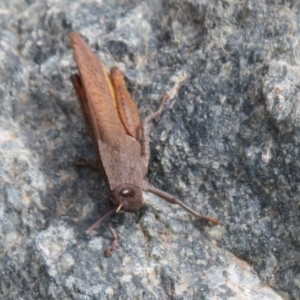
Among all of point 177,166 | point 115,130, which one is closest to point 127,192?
point 177,166

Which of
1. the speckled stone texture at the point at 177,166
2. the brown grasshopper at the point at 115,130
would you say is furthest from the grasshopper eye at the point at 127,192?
the speckled stone texture at the point at 177,166

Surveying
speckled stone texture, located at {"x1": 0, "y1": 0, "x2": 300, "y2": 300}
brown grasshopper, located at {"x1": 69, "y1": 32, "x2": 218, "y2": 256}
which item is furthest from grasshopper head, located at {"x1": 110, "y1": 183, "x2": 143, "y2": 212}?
speckled stone texture, located at {"x1": 0, "y1": 0, "x2": 300, "y2": 300}

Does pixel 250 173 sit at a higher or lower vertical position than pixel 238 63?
lower

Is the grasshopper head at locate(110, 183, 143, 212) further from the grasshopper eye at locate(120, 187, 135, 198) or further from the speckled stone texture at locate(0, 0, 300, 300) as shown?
the speckled stone texture at locate(0, 0, 300, 300)

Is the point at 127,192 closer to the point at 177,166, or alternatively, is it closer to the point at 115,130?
the point at 177,166

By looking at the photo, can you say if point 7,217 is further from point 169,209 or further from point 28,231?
point 169,209

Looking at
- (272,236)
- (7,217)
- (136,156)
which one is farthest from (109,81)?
(272,236)

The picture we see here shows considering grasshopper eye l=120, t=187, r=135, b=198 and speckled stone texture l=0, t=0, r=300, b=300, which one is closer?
speckled stone texture l=0, t=0, r=300, b=300
